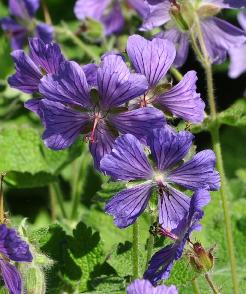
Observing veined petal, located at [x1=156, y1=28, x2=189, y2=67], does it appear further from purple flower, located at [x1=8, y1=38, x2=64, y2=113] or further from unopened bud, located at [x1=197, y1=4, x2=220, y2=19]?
purple flower, located at [x1=8, y1=38, x2=64, y2=113]

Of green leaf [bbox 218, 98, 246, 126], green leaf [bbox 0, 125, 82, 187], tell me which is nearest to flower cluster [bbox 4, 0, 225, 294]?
green leaf [bbox 218, 98, 246, 126]

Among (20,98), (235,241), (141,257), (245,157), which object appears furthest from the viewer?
(245,157)

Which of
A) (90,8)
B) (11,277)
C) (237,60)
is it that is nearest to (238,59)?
(237,60)

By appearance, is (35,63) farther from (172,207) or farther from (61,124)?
(172,207)

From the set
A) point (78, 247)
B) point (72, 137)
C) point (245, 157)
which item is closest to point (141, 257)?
point (78, 247)

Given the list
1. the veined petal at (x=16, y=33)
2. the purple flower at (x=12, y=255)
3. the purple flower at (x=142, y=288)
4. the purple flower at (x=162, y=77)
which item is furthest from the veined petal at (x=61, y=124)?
the veined petal at (x=16, y=33)

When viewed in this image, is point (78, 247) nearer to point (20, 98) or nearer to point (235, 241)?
point (235, 241)
